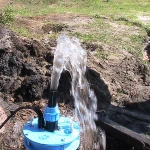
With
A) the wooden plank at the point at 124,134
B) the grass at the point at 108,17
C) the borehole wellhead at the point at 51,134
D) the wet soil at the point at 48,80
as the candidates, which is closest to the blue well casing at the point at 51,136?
the borehole wellhead at the point at 51,134

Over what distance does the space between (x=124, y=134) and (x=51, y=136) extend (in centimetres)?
187

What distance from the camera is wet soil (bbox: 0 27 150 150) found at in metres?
3.94

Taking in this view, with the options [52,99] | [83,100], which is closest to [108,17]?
[83,100]

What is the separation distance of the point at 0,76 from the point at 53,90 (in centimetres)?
236

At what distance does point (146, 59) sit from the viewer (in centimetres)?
638

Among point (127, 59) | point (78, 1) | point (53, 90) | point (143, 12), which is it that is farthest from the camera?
point (78, 1)

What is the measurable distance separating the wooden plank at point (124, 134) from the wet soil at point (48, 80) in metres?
0.17

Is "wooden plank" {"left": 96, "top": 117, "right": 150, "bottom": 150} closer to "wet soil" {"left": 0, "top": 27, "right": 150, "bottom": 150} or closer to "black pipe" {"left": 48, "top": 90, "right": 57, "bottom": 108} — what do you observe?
"wet soil" {"left": 0, "top": 27, "right": 150, "bottom": 150}

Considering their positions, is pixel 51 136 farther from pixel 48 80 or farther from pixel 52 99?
pixel 48 80

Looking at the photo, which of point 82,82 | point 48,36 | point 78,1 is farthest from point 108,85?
point 78,1

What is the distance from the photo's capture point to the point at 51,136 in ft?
6.36

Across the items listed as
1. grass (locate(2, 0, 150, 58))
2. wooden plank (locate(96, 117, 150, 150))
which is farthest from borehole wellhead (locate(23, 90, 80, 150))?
grass (locate(2, 0, 150, 58))

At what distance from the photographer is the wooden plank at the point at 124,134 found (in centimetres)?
358

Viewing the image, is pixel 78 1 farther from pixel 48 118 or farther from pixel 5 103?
pixel 48 118
